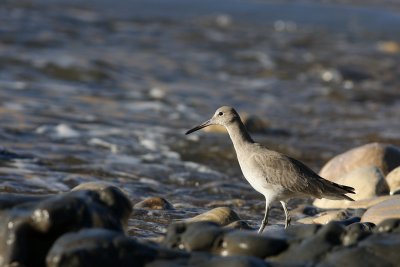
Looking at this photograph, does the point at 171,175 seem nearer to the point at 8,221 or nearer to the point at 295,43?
the point at 8,221

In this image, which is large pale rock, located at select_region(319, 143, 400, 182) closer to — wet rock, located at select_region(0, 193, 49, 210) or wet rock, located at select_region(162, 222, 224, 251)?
wet rock, located at select_region(162, 222, 224, 251)

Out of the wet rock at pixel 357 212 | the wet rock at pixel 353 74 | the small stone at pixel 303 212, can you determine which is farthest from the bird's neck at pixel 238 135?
the wet rock at pixel 353 74

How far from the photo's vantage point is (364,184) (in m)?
7.95

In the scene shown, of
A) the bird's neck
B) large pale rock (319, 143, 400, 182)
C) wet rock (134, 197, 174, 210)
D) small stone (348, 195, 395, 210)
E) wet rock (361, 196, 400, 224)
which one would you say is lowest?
wet rock (134, 197, 174, 210)

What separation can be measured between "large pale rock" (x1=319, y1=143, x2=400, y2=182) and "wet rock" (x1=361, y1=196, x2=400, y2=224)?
2.05 meters

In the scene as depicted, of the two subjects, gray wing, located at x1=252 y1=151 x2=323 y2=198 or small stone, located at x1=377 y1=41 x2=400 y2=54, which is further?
small stone, located at x1=377 y1=41 x2=400 y2=54

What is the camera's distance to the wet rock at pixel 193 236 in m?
4.84

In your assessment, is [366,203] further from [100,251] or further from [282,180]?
[100,251]

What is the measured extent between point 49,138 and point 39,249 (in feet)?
18.9

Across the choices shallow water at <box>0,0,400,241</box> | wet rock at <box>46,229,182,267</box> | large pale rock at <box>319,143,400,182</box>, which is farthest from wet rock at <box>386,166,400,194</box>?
wet rock at <box>46,229,182,267</box>

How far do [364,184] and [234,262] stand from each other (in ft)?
12.2

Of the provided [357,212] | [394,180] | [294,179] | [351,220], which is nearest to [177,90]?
[394,180]

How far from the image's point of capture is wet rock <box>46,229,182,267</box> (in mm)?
4453

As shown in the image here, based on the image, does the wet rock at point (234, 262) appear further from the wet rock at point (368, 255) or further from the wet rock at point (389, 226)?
the wet rock at point (389, 226)
